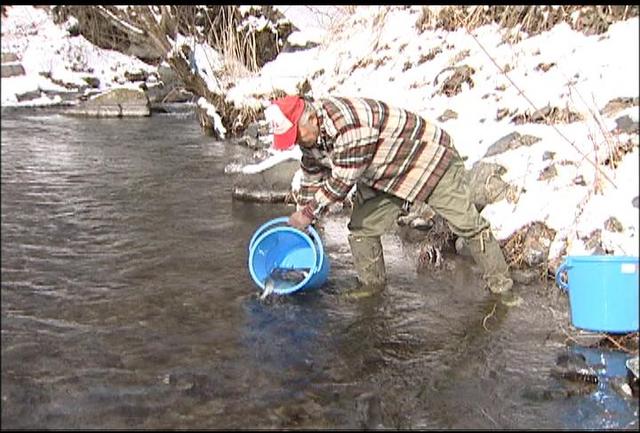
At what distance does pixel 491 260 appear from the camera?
5.31 metres

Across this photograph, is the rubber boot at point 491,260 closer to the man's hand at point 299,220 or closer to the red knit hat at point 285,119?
the man's hand at point 299,220

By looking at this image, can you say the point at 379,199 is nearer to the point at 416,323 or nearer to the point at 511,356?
the point at 416,323

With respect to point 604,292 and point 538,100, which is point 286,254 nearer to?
point 604,292

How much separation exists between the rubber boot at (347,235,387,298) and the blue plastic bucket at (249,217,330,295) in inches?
8.4

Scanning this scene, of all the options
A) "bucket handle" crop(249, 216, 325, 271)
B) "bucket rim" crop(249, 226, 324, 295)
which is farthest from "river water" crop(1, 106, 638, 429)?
"bucket handle" crop(249, 216, 325, 271)

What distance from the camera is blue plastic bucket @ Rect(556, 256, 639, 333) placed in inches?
153

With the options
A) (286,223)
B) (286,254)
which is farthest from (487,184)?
(286,223)

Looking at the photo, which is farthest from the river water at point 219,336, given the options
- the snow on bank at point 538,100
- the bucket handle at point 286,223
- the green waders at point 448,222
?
the snow on bank at point 538,100

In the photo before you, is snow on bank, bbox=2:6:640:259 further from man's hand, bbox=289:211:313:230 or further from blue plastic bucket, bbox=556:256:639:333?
man's hand, bbox=289:211:313:230

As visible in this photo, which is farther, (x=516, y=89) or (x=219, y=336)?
(x=516, y=89)

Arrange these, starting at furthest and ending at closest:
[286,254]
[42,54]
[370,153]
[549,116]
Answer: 1. [549,116]
2. [286,254]
3. [370,153]
4. [42,54]

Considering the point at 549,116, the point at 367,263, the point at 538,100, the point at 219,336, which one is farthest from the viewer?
the point at 538,100

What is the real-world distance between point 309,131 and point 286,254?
4.43 feet

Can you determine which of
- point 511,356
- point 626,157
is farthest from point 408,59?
point 511,356
